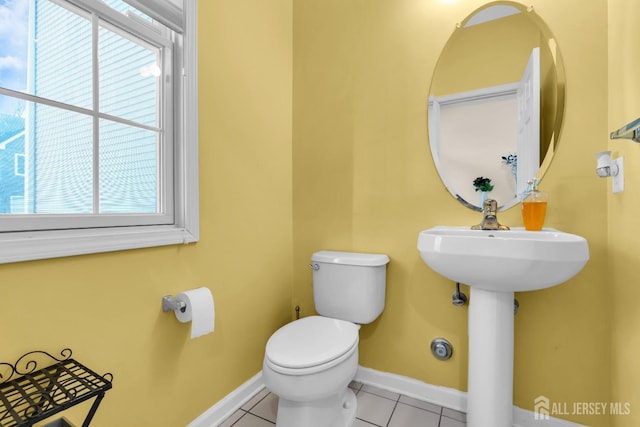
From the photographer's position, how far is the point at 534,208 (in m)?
1.25

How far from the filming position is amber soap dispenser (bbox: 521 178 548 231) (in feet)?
4.10

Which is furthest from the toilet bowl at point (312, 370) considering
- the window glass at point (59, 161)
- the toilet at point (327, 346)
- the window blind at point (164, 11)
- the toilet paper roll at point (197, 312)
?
the window blind at point (164, 11)

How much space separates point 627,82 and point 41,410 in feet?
6.46

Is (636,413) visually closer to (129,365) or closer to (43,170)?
(129,365)

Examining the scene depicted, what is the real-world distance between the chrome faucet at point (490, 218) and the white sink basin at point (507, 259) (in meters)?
0.17

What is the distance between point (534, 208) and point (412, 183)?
531 millimetres

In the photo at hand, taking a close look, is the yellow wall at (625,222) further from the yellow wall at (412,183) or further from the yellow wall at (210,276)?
the yellow wall at (210,276)

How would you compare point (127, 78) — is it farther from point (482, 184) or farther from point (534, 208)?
point (534, 208)

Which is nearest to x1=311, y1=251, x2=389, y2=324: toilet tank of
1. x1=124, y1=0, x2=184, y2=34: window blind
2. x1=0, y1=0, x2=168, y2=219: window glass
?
x1=0, y1=0, x2=168, y2=219: window glass

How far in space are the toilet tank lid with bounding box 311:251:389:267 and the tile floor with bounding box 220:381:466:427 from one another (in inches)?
27.4

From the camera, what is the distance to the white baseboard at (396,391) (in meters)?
1.34

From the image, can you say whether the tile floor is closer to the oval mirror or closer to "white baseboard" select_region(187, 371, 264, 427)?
"white baseboard" select_region(187, 371, 264, 427)

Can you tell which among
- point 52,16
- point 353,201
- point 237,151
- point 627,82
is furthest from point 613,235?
point 52,16

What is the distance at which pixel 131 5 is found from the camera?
3.62 feet
